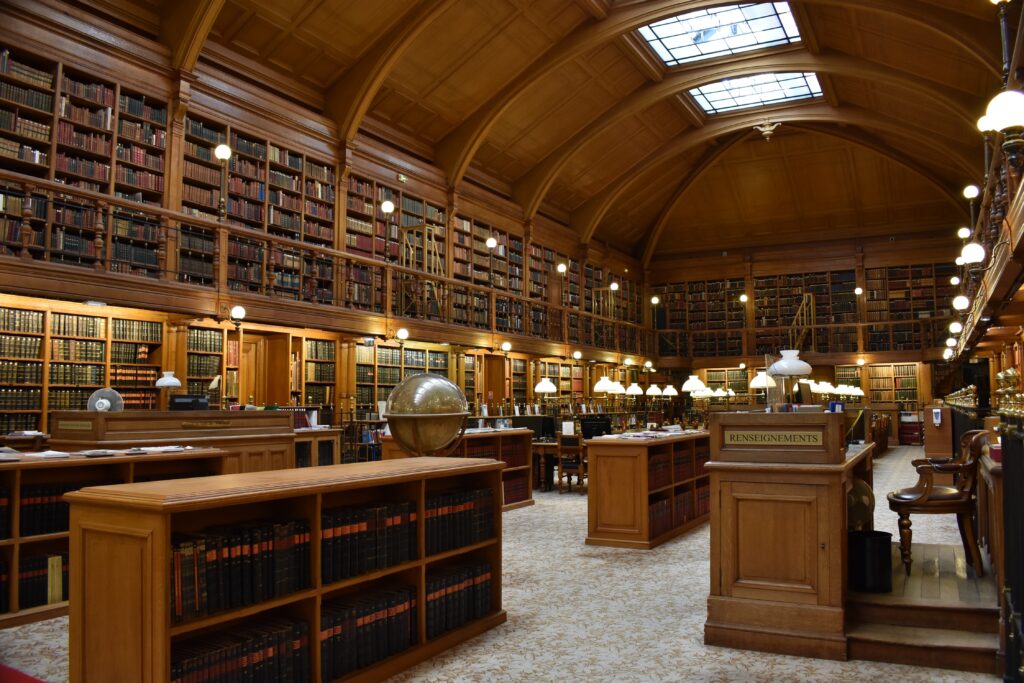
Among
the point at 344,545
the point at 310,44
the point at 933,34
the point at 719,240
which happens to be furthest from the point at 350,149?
the point at 719,240

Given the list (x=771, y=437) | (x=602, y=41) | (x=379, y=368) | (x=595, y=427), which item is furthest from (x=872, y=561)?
(x=602, y=41)

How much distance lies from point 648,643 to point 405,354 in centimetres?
958

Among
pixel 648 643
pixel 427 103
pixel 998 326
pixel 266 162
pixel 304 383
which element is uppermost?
pixel 427 103

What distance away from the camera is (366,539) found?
11.9ft

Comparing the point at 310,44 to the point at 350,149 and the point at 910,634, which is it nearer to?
the point at 350,149

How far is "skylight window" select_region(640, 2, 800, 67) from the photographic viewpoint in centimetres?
1389

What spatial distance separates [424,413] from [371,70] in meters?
9.60

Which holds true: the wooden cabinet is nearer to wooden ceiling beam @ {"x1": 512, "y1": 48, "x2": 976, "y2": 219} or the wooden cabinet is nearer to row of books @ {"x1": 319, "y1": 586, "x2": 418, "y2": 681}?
row of books @ {"x1": 319, "y1": 586, "x2": 418, "y2": 681}

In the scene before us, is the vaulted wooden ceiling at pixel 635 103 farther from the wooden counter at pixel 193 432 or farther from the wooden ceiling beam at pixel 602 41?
the wooden counter at pixel 193 432

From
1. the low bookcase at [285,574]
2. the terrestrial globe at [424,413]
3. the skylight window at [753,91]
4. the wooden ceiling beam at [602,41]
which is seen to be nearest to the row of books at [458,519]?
the low bookcase at [285,574]

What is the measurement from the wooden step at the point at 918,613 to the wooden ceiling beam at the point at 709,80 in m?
11.7

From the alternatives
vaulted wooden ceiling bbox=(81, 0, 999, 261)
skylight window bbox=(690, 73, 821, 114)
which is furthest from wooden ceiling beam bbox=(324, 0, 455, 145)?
skylight window bbox=(690, 73, 821, 114)

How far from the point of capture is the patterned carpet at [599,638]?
369 cm

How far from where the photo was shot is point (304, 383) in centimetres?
1135
